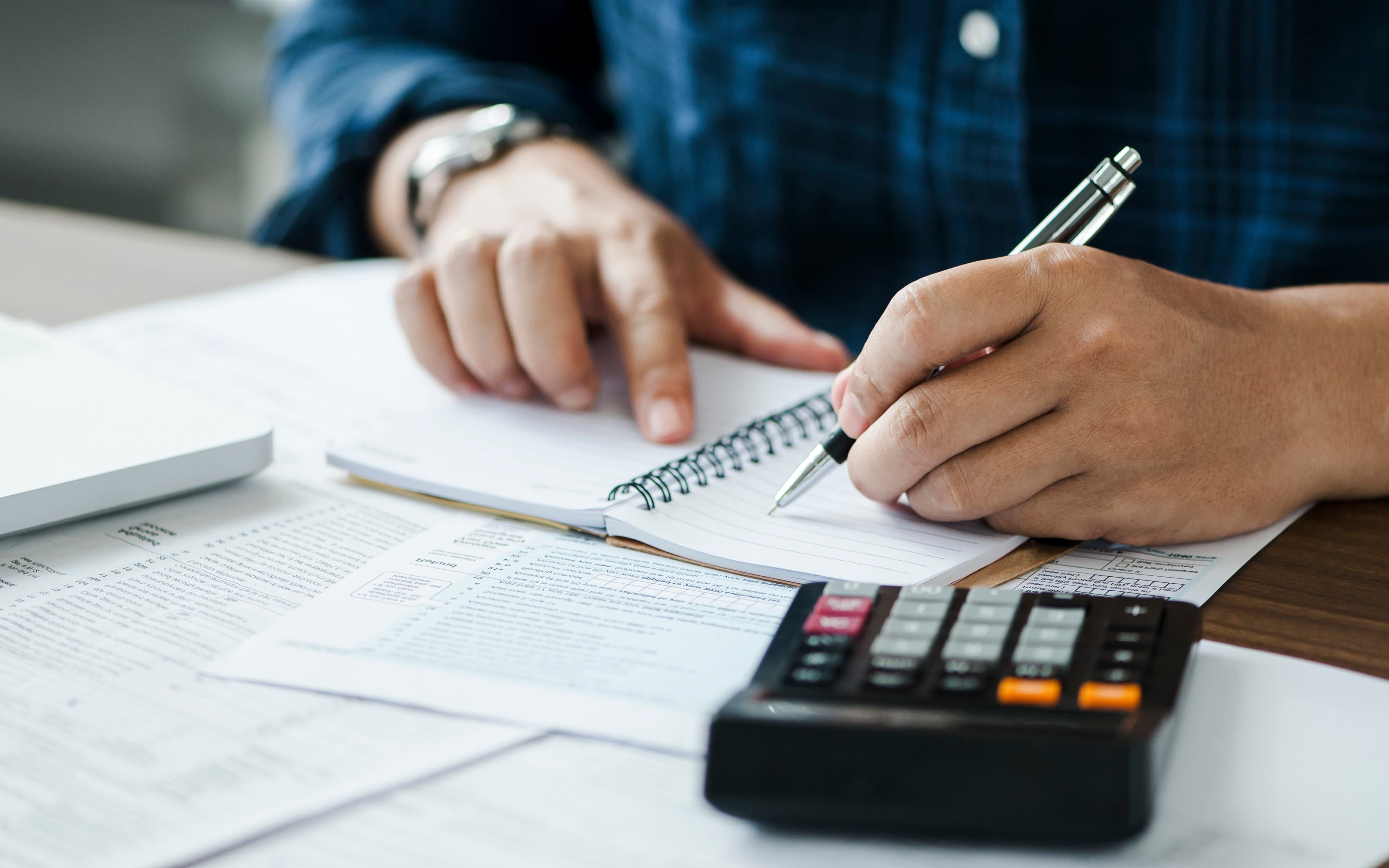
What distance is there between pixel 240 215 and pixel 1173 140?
2465 mm

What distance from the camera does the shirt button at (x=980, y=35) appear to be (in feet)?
2.96

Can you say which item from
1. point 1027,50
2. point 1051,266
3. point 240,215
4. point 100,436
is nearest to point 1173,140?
point 1027,50

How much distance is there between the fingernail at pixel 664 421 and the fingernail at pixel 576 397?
5cm

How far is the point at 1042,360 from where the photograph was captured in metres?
0.52

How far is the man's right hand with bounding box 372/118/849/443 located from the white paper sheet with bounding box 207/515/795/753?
175 mm

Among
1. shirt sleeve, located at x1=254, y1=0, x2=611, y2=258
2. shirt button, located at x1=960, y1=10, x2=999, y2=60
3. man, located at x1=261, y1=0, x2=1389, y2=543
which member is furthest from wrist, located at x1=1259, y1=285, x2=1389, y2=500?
shirt sleeve, located at x1=254, y1=0, x2=611, y2=258

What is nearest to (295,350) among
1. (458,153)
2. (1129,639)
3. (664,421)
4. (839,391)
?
(458,153)

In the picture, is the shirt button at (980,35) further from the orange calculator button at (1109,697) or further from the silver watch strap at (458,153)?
the orange calculator button at (1109,697)

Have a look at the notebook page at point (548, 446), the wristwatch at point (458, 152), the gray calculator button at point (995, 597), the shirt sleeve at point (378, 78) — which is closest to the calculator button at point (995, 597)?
the gray calculator button at point (995, 597)

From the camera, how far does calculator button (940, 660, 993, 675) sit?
0.38 m

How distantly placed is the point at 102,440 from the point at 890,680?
45 cm

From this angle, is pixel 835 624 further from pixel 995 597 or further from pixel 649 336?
pixel 649 336

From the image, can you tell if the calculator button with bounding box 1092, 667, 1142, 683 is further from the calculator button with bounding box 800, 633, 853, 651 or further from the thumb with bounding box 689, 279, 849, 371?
the thumb with bounding box 689, 279, 849, 371

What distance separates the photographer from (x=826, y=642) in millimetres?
412
